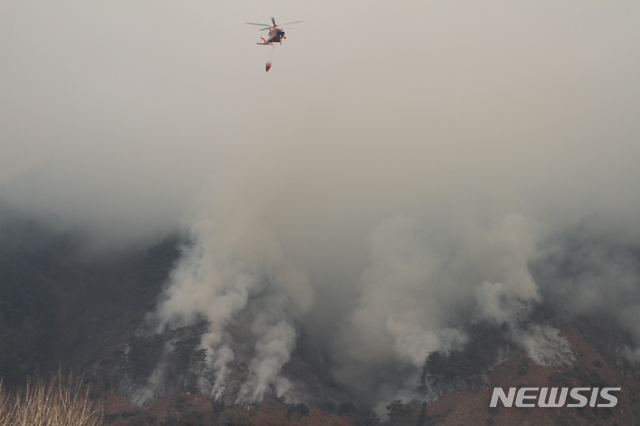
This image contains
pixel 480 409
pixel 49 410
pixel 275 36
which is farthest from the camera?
pixel 480 409

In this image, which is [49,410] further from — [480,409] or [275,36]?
[480,409]

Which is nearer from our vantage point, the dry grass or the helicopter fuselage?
the dry grass

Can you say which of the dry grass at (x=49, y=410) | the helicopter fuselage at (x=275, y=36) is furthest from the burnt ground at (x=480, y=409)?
the helicopter fuselage at (x=275, y=36)

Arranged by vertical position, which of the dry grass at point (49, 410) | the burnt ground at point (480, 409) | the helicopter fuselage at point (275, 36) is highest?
the helicopter fuselage at point (275, 36)

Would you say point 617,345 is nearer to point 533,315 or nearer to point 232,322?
point 533,315

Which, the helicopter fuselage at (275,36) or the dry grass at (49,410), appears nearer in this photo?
the dry grass at (49,410)

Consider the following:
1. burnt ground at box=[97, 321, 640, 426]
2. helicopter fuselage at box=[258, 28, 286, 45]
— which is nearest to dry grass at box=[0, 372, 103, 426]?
burnt ground at box=[97, 321, 640, 426]

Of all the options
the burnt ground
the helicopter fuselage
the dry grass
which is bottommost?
the dry grass

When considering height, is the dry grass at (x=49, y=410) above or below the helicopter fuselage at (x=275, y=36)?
below

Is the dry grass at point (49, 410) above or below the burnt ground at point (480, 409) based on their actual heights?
below

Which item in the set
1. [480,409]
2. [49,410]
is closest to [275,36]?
[49,410]

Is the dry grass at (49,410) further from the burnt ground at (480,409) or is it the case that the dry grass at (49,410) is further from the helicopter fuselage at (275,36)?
the helicopter fuselage at (275,36)

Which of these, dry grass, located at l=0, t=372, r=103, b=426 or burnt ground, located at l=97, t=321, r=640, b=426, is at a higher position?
burnt ground, located at l=97, t=321, r=640, b=426

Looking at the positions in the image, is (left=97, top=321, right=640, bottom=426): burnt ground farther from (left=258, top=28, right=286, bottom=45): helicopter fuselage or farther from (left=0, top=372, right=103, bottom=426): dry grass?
(left=258, top=28, right=286, bottom=45): helicopter fuselage
